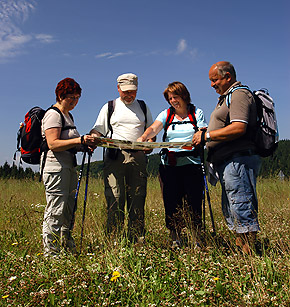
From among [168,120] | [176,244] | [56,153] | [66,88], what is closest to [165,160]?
[168,120]

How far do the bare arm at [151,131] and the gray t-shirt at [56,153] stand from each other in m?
0.85

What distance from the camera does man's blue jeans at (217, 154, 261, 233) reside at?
3373mm

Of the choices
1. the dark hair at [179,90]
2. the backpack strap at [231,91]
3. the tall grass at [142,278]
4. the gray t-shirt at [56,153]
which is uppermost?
the dark hair at [179,90]

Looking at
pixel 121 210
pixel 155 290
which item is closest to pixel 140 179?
pixel 121 210

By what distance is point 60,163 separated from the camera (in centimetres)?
389

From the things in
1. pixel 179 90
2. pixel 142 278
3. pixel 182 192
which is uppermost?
pixel 179 90

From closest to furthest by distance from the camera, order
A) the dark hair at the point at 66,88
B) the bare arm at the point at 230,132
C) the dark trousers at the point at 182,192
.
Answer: the bare arm at the point at 230,132 < the dark hair at the point at 66,88 < the dark trousers at the point at 182,192

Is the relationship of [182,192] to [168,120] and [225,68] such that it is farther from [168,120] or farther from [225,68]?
[225,68]

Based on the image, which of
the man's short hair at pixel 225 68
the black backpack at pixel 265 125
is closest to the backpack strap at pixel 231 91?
the black backpack at pixel 265 125

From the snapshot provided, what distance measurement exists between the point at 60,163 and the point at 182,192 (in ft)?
5.21

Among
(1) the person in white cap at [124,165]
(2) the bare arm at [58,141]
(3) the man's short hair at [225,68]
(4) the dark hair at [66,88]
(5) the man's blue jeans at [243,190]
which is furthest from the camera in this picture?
(1) the person in white cap at [124,165]

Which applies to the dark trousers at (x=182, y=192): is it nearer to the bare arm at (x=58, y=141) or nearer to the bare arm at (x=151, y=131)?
the bare arm at (x=151, y=131)

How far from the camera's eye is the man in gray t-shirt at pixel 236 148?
3.29 metres

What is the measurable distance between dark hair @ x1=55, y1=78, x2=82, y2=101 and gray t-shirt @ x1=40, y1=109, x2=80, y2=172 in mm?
243
